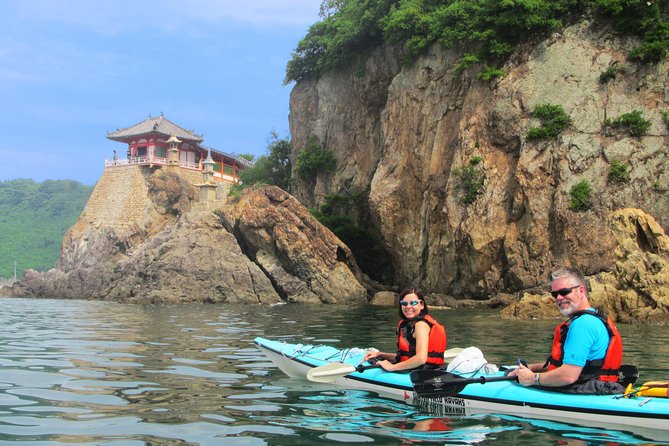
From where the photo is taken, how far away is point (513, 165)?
28.0 metres

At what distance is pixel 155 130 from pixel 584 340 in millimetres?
51436

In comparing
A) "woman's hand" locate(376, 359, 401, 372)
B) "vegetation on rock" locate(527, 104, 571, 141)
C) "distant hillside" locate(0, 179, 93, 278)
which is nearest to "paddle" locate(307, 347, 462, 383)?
"woman's hand" locate(376, 359, 401, 372)

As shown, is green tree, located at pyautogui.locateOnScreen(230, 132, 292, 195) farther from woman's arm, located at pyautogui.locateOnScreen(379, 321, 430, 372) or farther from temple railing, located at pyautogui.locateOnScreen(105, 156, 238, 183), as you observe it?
woman's arm, located at pyautogui.locateOnScreen(379, 321, 430, 372)

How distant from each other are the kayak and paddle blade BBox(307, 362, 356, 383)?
0.5 inches

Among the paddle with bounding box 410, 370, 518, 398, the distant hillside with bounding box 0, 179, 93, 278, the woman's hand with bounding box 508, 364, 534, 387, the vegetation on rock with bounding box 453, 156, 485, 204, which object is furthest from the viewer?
the distant hillside with bounding box 0, 179, 93, 278

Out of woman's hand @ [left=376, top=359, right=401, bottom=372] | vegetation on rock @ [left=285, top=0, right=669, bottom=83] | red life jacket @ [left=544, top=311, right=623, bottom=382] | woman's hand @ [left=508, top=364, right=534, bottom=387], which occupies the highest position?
vegetation on rock @ [left=285, top=0, right=669, bottom=83]

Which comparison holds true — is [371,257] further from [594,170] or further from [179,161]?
[179,161]

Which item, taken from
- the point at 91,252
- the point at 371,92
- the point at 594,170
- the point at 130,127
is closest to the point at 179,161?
the point at 130,127

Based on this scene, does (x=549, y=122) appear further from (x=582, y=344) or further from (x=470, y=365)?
(x=582, y=344)

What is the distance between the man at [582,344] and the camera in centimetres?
601

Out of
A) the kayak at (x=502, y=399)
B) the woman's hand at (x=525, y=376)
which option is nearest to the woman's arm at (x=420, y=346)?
the kayak at (x=502, y=399)

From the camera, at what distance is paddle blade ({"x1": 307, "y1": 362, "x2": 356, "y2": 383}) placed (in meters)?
7.95

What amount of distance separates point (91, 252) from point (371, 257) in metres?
23.3

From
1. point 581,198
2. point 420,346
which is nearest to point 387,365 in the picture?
point 420,346
